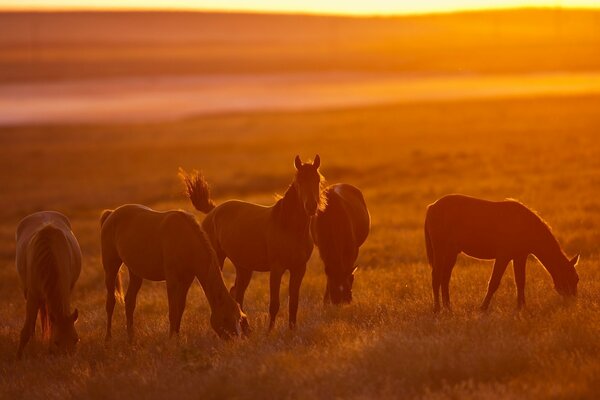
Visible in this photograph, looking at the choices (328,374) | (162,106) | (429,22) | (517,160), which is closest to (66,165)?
(517,160)

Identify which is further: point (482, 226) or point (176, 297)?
point (482, 226)

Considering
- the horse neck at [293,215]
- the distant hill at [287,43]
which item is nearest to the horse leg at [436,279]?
the horse neck at [293,215]

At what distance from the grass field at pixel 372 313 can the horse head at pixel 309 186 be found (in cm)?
134

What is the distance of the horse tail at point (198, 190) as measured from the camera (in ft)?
44.8

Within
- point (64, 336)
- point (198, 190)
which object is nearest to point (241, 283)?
point (198, 190)

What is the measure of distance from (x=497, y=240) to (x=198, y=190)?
4061 millimetres

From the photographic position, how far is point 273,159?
42594mm

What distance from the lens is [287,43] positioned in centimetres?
17650

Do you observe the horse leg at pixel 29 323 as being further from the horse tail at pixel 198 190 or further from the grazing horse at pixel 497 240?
the grazing horse at pixel 497 240

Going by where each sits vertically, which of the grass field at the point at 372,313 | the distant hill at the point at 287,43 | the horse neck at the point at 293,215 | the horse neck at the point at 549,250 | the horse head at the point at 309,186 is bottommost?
the grass field at the point at 372,313

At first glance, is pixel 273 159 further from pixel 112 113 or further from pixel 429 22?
pixel 429 22

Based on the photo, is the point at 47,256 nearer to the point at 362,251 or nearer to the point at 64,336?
the point at 64,336

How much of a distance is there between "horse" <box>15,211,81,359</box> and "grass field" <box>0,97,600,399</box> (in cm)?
24

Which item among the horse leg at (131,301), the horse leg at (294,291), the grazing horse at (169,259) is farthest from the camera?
the horse leg at (131,301)
